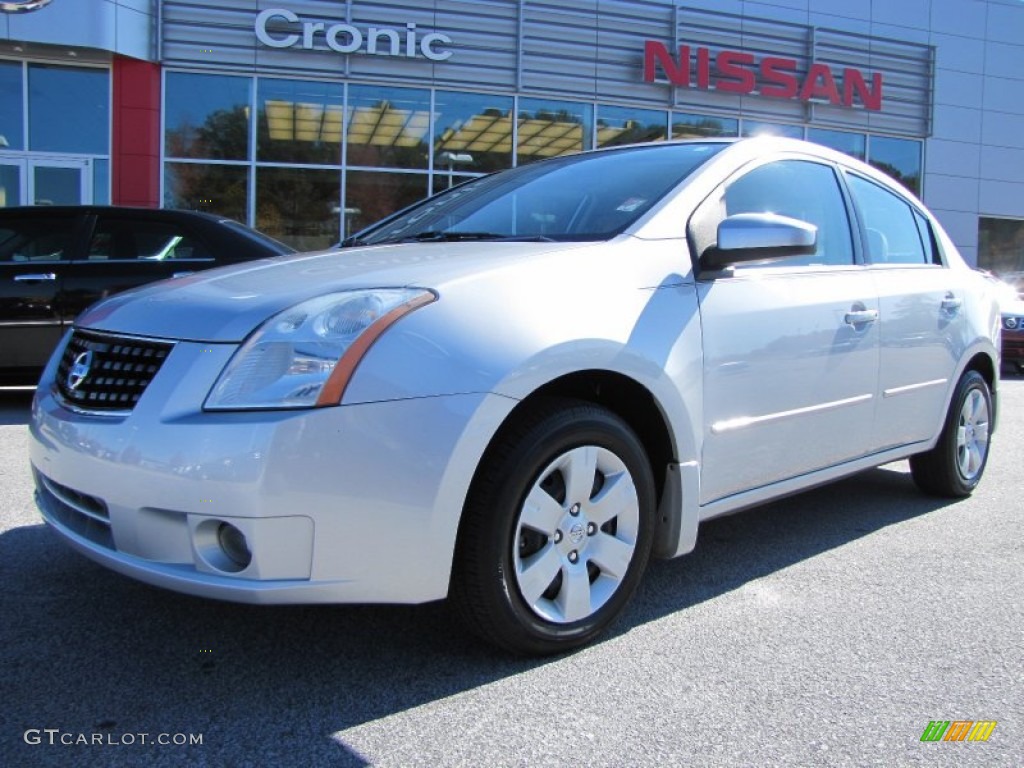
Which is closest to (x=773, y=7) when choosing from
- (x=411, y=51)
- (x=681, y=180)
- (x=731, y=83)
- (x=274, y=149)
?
(x=731, y=83)

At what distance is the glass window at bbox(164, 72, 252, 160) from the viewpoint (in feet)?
44.9

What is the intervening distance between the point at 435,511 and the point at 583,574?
58 centimetres

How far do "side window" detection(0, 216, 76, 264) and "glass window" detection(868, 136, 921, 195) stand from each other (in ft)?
50.9

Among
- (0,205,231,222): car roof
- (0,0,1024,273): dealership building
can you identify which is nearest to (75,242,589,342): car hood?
(0,205,231,222): car roof

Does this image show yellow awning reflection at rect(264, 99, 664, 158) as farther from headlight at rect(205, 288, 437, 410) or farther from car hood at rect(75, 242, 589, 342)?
headlight at rect(205, 288, 437, 410)

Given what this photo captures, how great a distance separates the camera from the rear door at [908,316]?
3768mm

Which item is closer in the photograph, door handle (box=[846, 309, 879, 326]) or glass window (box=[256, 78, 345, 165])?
door handle (box=[846, 309, 879, 326])

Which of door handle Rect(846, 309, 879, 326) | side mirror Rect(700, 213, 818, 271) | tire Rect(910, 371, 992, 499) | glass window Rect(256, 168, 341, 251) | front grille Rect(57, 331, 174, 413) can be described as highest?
glass window Rect(256, 168, 341, 251)

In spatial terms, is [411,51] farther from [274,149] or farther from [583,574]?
[583,574]

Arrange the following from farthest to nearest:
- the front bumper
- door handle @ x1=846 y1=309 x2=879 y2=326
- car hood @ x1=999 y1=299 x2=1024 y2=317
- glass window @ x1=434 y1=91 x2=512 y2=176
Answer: glass window @ x1=434 y1=91 x2=512 y2=176
car hood @ x1=999 y1=299 x2=1024 y2=317
door handle @ x1=846 y1=309 x2=879 y2=326
the front bumper

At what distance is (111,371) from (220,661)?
2.80 ft

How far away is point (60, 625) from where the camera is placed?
2.71 meters

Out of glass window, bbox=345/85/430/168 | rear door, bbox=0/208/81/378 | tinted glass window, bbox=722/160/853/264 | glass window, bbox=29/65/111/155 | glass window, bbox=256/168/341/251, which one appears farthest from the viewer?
glass window, bbox=345/85/430/168

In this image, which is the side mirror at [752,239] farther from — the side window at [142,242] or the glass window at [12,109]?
the glass window at [12,109]
